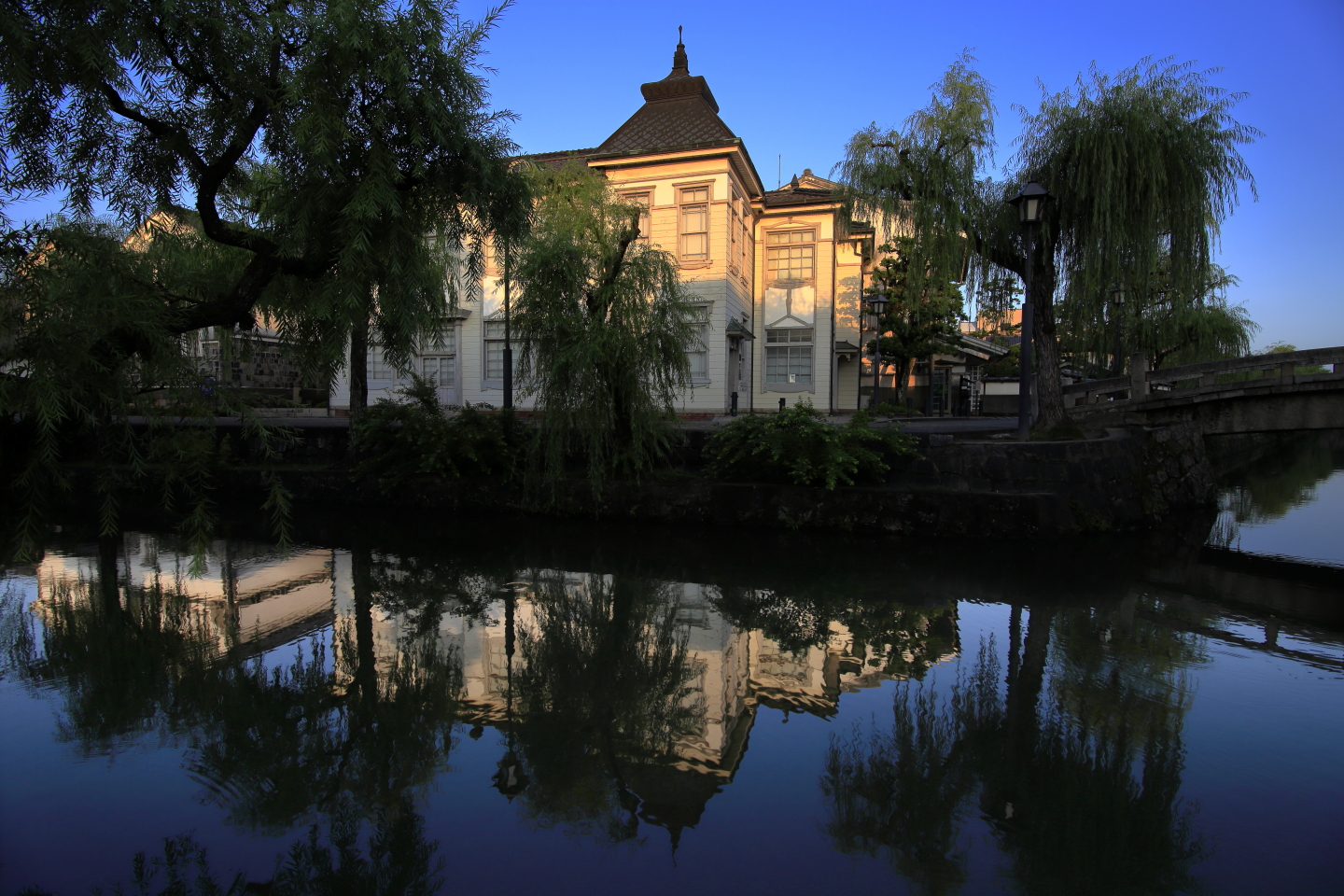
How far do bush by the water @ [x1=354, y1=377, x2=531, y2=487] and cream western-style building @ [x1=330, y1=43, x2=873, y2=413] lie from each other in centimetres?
959

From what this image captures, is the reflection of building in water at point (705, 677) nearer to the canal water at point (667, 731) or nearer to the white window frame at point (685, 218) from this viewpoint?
the canal water at point (667, 731)

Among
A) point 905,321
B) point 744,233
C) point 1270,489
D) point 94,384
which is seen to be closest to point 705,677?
point 94,384

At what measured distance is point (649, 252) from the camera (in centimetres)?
978

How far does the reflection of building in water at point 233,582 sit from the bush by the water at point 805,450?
16.9 feet

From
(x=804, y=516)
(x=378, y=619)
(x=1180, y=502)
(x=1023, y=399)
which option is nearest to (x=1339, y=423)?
(x=1180, y=502)

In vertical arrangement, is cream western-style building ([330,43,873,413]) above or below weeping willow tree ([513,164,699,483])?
above

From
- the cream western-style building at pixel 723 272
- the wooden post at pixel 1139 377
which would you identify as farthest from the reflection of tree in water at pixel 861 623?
the cream western-style building at pixel 723 272

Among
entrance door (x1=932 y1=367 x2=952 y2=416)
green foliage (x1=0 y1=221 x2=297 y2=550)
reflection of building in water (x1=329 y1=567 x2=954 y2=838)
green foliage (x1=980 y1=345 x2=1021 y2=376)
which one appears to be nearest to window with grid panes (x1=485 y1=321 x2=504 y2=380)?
entrance door (x1=932 y1=367 x2=952 y2=416)

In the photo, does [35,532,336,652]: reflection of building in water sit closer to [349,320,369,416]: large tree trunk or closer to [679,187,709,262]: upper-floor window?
[349,320,369,416]: large tree trunk

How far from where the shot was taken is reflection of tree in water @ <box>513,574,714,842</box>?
10.4ft

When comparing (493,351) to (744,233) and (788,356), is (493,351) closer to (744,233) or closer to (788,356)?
(744,233)

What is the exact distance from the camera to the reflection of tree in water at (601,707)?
10.4 feet

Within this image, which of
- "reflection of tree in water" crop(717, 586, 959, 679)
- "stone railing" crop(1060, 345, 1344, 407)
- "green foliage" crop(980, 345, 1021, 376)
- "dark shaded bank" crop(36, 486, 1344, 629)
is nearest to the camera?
"reflection of tree in water" crop(717, 586, 959, 679)

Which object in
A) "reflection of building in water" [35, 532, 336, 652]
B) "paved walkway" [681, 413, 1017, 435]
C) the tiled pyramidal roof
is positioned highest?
the tiled pyramidal roof
